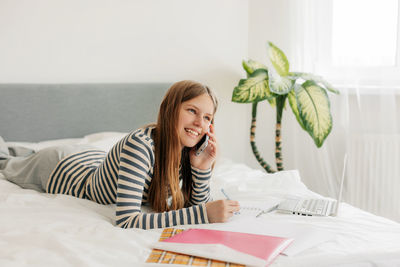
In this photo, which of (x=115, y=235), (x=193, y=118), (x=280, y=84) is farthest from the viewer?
(x=280, y=84)

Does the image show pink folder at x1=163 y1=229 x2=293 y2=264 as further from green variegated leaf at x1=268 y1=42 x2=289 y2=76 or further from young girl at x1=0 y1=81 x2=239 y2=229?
green variegated leaf at x1=268 y1=42 x2=289 y2=76

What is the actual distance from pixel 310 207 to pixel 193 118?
50cm

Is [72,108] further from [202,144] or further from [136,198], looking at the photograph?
[136,198]

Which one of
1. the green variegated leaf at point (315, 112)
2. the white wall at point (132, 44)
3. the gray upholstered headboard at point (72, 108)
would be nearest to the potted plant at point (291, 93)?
the green variegated leaf at point (315, 112)

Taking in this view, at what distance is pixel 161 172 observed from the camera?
1.36 meters

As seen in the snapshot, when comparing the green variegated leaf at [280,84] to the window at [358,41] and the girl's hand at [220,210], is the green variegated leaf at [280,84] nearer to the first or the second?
the window at [358,41]

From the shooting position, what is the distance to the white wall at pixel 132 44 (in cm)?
243

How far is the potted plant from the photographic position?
2.25 meters

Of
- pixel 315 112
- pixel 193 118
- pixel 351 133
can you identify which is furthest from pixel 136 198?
pixel 351 133

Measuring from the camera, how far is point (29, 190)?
1.70 meters

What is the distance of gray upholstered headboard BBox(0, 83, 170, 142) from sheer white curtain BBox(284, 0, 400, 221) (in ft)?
3.14

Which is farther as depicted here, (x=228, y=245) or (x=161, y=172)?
(x=161, y=172)

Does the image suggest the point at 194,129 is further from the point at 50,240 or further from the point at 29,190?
the point at 29,190

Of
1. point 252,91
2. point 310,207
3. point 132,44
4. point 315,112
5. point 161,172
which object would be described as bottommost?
point 310,207
